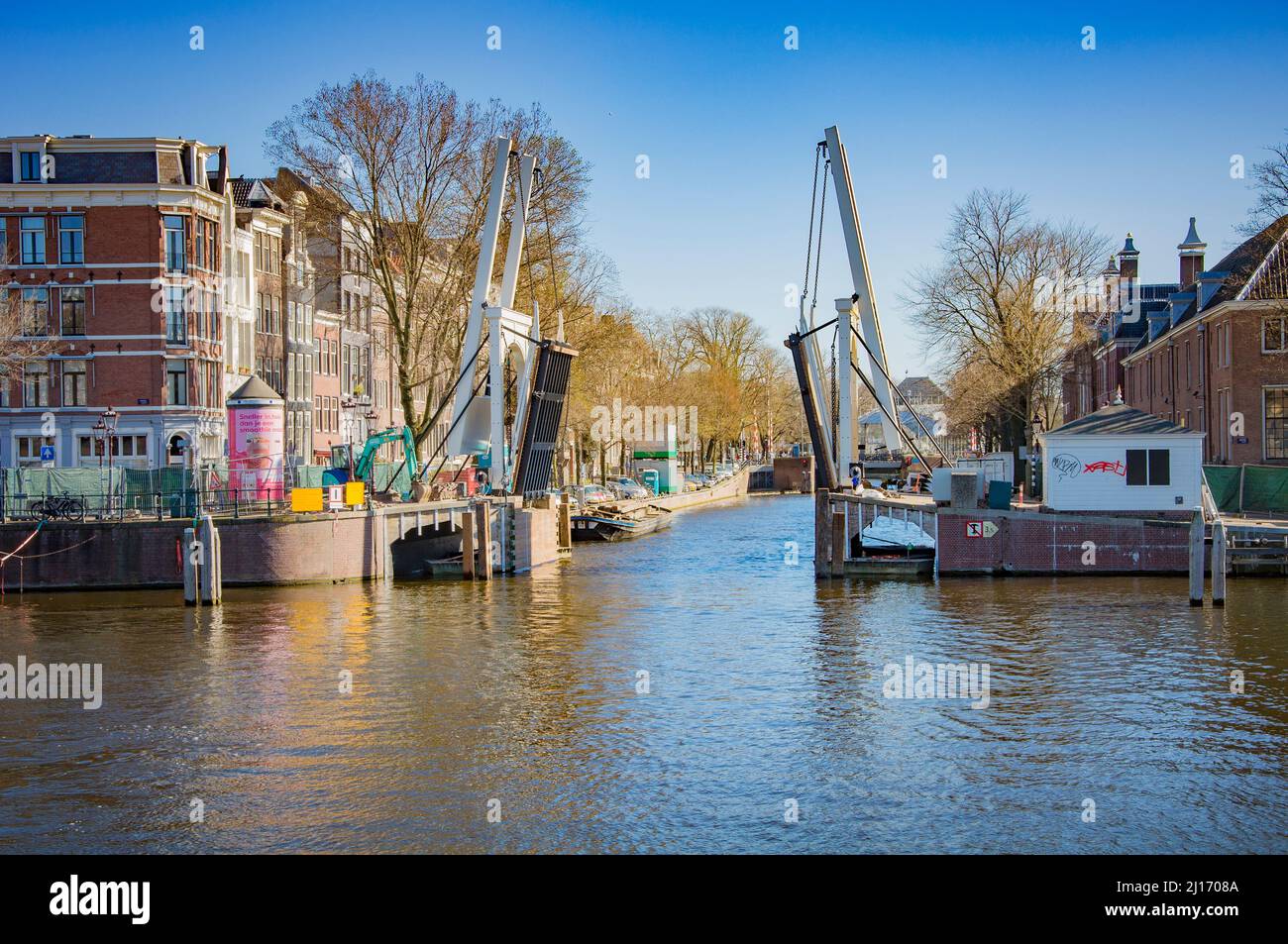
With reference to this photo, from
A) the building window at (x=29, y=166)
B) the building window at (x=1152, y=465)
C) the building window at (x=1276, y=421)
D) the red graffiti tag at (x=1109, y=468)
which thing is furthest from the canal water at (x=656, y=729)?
the building window at (x=29, y=166)

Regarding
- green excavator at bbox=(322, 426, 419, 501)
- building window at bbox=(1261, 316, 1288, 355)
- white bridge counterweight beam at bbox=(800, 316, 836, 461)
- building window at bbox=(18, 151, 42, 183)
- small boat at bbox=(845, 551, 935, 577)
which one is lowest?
small boat at bbox=(845, 551, 935, 577)

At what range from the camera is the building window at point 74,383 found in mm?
52531

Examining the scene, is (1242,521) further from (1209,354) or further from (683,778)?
(683,778)

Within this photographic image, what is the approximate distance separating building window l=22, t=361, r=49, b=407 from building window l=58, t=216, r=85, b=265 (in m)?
4.05

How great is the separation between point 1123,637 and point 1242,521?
14.0 meters

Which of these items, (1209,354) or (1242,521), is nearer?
(1242,521)

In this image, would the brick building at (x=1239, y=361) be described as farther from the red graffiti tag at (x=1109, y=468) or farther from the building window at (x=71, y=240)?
the building window at (x=71, y=240)

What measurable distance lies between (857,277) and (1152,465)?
10.4 meters

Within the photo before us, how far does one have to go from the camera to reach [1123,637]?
1076 inches

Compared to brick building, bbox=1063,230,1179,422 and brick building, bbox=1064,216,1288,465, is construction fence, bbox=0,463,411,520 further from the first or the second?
brick building, bbox=1063,230,1179,422

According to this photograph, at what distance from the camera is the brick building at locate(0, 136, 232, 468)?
5191 cm

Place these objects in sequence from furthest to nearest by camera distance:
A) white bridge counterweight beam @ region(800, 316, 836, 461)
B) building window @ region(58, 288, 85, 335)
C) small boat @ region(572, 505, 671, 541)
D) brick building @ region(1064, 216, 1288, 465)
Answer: small boat @ region(572, 505, 671, 541) < building window @ region(58, 288, 85, 335) < brick building @ region(1064, 216, 1288, 465) < white bridge counterweight beam @ region(800, 316, 836, 461)

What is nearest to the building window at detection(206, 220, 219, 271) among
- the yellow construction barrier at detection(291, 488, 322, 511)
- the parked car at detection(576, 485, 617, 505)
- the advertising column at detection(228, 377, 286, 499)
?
the advertising column at detection(228, 377, 286, 499)
